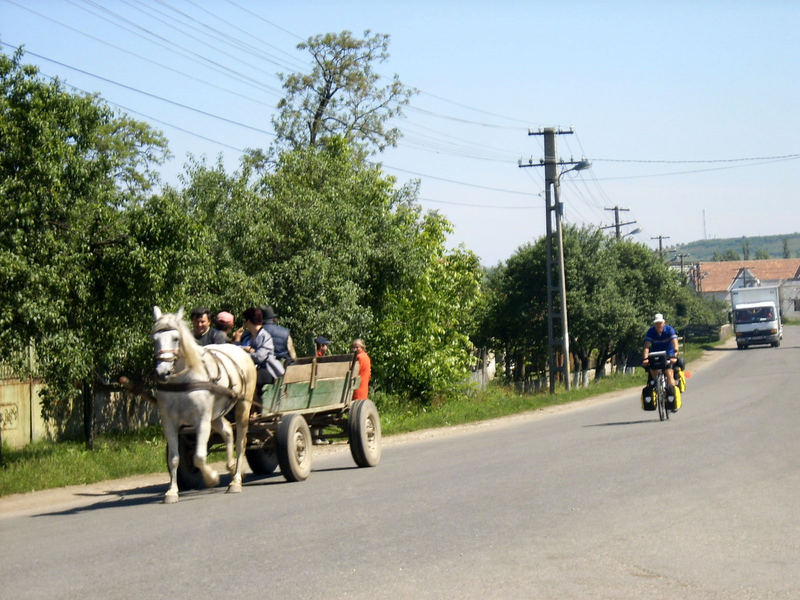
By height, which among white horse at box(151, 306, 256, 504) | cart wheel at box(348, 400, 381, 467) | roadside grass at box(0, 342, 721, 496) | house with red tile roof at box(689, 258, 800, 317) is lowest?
roadside grass at box(0, 342, 721, 496)

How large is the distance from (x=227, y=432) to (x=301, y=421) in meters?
1.07

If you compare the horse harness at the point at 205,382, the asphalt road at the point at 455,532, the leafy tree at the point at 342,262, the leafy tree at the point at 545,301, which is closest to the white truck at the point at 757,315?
the leafy tree at the point at 545,301

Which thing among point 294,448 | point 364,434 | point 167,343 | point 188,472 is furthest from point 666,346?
point 167,343

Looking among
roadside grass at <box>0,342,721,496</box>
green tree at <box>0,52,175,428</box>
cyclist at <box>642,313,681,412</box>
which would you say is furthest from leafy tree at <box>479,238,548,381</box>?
green tree at <box>0,52,175,428</box>

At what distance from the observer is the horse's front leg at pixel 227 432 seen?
11.0m

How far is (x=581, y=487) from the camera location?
10.4 meters

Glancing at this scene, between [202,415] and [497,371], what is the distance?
39595 millimetres

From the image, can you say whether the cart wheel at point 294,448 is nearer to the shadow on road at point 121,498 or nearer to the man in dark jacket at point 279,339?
the man in dark jacket at point 279,339

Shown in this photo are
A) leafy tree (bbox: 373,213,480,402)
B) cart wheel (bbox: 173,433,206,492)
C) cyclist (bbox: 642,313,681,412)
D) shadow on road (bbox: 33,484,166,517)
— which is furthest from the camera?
leafy tree (bbox: 373,213,480,402)

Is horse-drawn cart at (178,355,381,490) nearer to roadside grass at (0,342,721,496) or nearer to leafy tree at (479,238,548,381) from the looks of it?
roadside grass at (0,342,721,496)

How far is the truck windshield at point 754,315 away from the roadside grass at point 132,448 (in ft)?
112

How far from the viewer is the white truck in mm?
71875

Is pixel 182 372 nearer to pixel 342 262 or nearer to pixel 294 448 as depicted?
pixel 294 448

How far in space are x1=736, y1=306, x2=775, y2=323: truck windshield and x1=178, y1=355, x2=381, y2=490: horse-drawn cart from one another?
206ft
